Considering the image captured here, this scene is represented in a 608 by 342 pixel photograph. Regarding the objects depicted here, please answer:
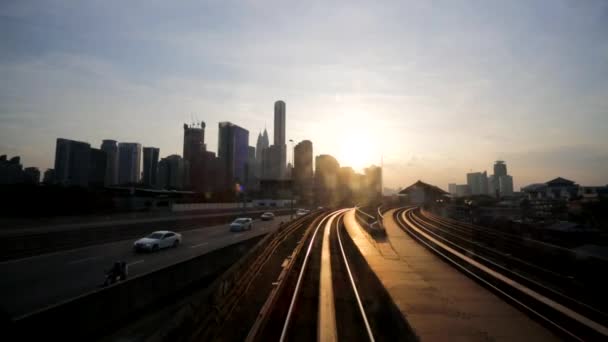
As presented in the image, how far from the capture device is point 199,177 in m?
198

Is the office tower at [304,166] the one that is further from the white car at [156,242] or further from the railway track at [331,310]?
the railway track at [331,310]

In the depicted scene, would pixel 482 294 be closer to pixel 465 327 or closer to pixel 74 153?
pixel 465 327

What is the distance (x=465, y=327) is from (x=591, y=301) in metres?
5.95

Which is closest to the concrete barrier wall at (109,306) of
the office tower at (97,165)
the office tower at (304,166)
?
the office tower at (304,166)

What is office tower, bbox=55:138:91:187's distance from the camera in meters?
168

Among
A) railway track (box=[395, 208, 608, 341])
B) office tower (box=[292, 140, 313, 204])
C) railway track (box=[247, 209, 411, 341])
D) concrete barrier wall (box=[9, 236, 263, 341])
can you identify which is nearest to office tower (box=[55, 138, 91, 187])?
office tower (box=[292, 140, 313, 204])

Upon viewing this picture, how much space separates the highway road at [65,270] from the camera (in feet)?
37.1

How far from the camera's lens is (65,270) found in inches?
605

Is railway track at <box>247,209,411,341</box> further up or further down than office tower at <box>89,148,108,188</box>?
further down

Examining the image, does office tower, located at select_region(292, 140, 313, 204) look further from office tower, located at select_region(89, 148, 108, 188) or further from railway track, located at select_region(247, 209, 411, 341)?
railway track, located at select_region(247, 209, 411, 341)

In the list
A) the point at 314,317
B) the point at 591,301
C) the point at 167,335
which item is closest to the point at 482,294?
the point at 591,301

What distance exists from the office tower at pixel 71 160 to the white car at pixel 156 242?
183152 millimetres

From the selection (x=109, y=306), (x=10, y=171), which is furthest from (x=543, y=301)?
(x=10, y=171)

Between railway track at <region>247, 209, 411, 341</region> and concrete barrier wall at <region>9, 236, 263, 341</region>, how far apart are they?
455 centimetres
